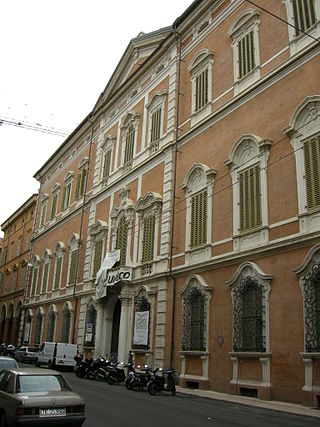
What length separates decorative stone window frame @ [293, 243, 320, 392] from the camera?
1292 centimetres

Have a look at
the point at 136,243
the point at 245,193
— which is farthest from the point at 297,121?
the point at 136,243

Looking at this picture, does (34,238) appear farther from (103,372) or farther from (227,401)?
(227,401)

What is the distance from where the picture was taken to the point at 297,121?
50.6 feet

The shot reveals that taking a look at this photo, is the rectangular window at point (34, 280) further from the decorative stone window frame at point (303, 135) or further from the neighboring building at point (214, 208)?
the decorative stone window frame at point (303, 135)

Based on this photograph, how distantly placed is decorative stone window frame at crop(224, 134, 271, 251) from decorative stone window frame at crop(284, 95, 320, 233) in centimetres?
119

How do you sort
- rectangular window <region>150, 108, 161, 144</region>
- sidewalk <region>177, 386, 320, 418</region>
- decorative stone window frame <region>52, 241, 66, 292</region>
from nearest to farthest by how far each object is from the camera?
sidewalk <region>177, 386, 320, 418</region> < rectangular window <region>150, 108, 161, 144</region> < decorative stone window frame <region>52, 241, 66, 292</region>

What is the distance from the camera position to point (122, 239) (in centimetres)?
2562

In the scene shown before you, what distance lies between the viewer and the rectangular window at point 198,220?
19.1 m

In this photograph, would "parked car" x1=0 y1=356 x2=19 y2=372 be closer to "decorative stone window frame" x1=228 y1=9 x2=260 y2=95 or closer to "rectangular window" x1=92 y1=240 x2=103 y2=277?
"decorative stone window frame" x1=228 y1=9 x2=260 y2=95

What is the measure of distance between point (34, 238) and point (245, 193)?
29.7m

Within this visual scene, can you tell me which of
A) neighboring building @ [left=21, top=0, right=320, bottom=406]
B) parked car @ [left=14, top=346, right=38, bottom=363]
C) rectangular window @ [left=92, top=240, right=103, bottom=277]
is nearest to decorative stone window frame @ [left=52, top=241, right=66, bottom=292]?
neighboring building @ [left=21, top=0, right=320, bottom=406]

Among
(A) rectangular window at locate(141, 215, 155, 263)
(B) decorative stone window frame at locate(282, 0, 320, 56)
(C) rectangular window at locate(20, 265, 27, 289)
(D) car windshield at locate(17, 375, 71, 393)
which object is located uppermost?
(B) decorative stone window frame at locate(282, 0, 320, 56)

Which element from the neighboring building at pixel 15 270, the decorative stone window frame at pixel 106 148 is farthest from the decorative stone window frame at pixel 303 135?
the neighboring building at pixel 15 270

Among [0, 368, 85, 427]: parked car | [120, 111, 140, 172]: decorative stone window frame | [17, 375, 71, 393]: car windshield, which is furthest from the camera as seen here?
[120, 111, 140, 172]: decorative stone window frame
